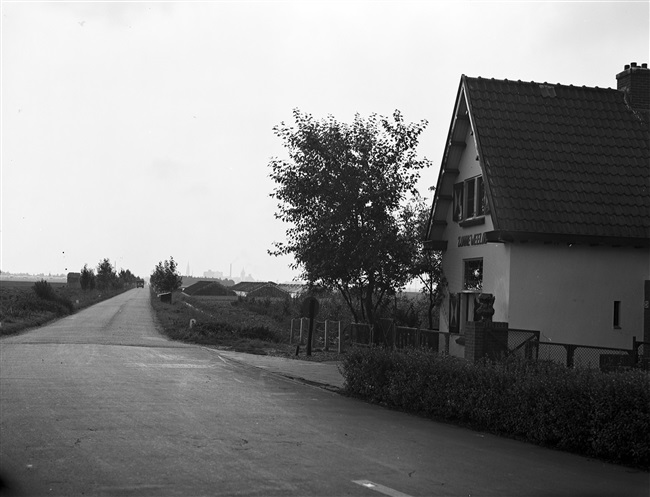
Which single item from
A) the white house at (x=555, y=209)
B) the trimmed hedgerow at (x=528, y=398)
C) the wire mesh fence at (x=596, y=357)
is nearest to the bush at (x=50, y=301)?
the white house at (x=555, y=209)

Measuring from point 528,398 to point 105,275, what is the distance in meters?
116

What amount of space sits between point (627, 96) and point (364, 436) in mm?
16348

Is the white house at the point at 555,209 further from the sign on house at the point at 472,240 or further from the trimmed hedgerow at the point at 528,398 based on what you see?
the trimmed hedgerow at the point at 528,398

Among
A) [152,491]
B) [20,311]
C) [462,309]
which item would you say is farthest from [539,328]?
[20,311]

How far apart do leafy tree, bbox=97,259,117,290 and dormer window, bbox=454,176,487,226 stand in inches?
4064

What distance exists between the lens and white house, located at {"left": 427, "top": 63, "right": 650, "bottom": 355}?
19.8 meters

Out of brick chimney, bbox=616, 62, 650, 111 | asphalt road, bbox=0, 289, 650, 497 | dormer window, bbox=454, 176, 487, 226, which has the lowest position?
asphalt road, bbox=0, 289, 650, 497

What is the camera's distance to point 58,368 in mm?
18938

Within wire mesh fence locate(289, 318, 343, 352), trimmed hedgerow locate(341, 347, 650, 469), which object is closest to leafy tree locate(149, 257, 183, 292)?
wire mesh fence locate(289, 318, 343, 352)

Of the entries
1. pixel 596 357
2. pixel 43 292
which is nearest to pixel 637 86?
pixel 596 357

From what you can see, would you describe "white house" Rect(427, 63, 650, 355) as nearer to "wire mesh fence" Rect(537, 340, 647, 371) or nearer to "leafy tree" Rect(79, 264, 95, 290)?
"wire mesh fence" Rect(537, 340, 647, 371)

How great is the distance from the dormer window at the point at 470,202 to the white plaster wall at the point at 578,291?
7.71 feet

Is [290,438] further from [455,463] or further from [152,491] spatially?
[152,491]

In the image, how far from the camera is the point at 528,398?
38.3ft
